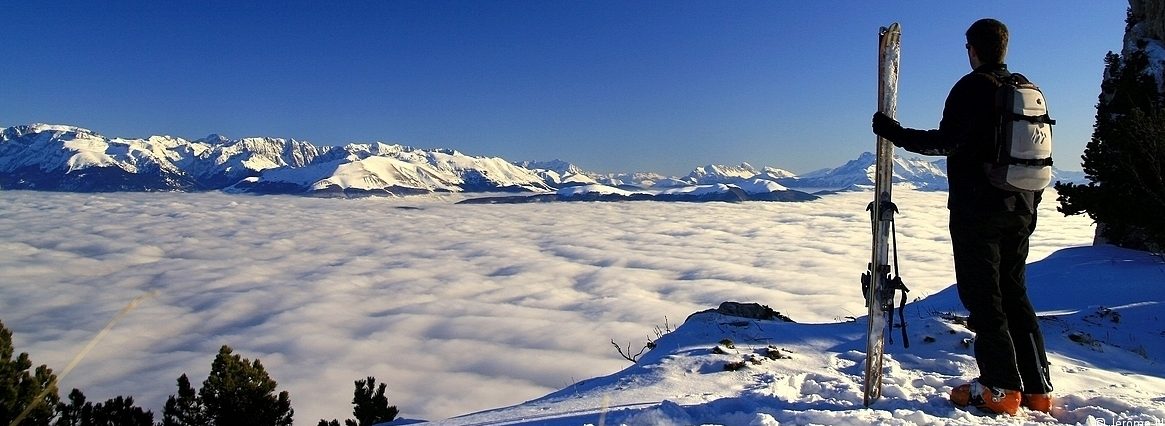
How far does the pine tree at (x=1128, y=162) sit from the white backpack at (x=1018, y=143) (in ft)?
41.0

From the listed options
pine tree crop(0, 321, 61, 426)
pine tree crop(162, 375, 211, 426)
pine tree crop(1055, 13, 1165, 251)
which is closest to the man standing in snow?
pine tree crop(1055, 13, 1165, 251)

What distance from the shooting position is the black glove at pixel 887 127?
3.43 metres

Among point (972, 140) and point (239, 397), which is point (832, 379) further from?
point (239, 397)

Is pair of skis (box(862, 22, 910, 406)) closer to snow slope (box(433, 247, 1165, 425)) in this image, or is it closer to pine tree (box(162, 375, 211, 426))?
snow slope (box(433, 247, 1165, 425))

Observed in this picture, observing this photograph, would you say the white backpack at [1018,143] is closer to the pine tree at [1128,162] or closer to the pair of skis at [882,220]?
the pair of skis at [882,220]

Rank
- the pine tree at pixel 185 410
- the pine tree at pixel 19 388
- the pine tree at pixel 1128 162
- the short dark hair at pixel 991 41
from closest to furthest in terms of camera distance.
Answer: the short dark hair at pixel 991 41, the pine tree at pixel 1128 162, the pine tree at pixel 19 388, the pine tree at pixel 185 410

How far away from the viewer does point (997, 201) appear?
3244 mm

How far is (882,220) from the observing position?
3.63 m

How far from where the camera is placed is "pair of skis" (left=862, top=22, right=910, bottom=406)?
363cm

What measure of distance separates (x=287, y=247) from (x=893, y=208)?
175 m

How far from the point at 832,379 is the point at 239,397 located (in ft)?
49.2

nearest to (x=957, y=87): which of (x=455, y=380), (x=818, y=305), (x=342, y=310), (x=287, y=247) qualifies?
(x=455, y=380)

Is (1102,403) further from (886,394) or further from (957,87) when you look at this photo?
(957,87)

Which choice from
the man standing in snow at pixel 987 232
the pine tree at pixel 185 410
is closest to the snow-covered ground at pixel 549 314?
the man standing in snow at pixel 987 232
